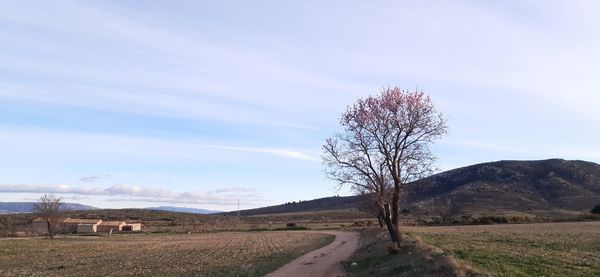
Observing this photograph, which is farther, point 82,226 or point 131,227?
point 131,227

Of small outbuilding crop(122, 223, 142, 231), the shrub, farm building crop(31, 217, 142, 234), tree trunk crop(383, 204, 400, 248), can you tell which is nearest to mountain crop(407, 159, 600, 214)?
small outbuilding crop(122, 223, 142, 231)

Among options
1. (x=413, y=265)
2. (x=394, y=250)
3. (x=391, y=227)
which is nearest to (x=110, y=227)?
(x=391, y=227)

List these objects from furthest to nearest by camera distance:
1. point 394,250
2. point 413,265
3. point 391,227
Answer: point 391,227 → point 394,250 → point 413,265

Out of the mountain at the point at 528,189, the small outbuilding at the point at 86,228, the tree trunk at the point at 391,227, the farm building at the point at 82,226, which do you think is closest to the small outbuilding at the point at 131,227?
the farm building at the point at 82,226

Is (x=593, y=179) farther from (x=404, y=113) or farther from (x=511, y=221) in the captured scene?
(x=404, y=113)

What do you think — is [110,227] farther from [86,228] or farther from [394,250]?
[394,250]

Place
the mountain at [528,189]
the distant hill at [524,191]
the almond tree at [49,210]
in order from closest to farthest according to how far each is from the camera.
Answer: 1. the almond tree at [49,210]
2. the distant hill at [524,191]
3. the mountain at [528,189]

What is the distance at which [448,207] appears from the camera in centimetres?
15475

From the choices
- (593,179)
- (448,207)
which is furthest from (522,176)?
(448,207)

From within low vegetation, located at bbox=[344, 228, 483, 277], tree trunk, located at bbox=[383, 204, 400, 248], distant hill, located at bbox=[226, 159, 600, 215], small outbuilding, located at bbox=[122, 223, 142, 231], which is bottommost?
low vegetation, located at bbox=[344, 228, 483, 277]

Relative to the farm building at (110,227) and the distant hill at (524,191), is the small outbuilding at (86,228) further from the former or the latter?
the distant hill at (524,191)

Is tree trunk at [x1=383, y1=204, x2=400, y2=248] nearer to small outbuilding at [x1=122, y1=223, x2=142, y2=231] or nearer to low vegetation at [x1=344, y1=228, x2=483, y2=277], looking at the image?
low vegetation at [x1=344, y1=228, x2=483, y2=277]

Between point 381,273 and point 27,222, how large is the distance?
13744cm

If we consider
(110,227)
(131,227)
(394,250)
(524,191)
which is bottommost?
(394,250)
